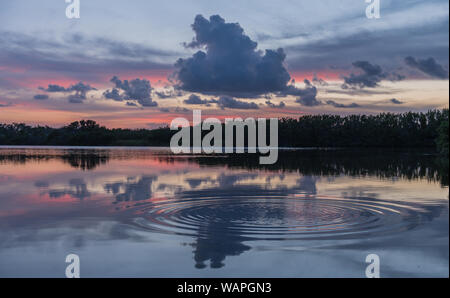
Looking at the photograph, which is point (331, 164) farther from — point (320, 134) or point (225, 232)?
point (320, 134)

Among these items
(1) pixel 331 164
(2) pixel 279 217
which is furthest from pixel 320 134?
(2) pixel 279 217

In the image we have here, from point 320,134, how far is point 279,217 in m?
131

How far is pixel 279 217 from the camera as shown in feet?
49.3

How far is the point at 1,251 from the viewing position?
1099 centimetres

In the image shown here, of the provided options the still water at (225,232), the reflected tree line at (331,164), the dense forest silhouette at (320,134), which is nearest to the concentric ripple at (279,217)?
the still water at (225,232)

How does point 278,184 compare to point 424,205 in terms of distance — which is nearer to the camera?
point 424,205

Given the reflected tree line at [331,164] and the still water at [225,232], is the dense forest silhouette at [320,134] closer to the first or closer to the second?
the reflected tree line at [331,164]

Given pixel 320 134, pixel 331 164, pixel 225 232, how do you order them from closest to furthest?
1. pixel 225 232
2. pixel 331 164
3. pixel 320 134

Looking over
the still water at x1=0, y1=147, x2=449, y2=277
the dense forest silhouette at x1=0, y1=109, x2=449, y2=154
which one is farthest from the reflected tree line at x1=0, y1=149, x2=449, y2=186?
the dense forest silhouette at x1=0, y1=109, x2=449, y2=154

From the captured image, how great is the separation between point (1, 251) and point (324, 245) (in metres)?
7.99

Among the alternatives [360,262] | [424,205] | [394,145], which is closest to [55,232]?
[360,262]
